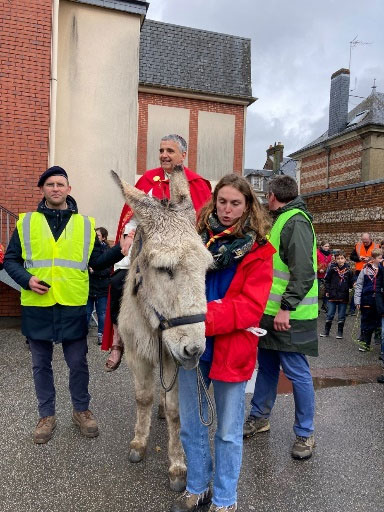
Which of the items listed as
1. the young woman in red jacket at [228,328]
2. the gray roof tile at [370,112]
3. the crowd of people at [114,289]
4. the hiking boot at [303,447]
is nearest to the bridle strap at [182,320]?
the young woman in red jacket at [228,328]

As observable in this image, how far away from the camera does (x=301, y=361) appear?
12.7ft

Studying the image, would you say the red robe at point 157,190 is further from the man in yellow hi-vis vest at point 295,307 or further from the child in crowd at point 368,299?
the child in crowd at point 368,299

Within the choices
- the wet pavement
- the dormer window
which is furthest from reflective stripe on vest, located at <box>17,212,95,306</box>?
the dormer window

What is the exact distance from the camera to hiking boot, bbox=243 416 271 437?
411 cm

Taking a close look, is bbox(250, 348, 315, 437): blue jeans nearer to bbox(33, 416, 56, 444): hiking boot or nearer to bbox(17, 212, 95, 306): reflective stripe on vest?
bbox(17, 212, 95, 306): reflective stripe on vest

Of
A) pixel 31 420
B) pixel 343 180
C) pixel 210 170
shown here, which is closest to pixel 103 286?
pixel 31 420

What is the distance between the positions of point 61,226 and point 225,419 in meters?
2.24

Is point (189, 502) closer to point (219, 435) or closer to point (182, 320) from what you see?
point (219, 435)

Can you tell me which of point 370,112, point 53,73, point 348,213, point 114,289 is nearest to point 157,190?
point 114,289

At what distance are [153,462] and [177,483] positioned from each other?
0.43m

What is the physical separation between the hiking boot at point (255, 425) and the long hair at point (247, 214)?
225 cm

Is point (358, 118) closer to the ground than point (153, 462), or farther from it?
farther from it

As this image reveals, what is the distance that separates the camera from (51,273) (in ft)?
12.5

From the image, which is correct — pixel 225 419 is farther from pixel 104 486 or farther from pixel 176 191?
pixel 176 191
